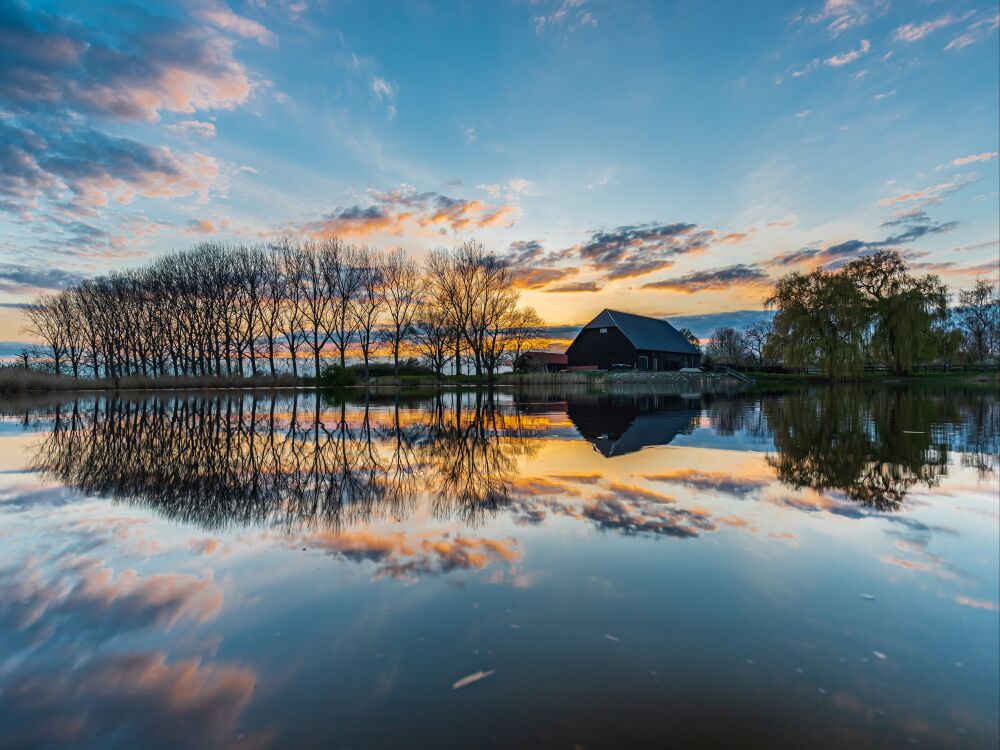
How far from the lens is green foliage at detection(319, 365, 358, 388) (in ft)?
129

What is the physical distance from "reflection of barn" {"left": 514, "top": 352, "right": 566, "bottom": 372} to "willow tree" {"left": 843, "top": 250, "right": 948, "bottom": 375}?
31.2 m

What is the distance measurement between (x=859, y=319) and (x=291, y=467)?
43.6 metres

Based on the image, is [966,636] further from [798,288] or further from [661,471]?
[798,288]

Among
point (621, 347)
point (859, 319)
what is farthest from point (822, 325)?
point (621, 347)

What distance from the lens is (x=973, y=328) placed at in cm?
6353

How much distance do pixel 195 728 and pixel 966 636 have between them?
12.5 feet

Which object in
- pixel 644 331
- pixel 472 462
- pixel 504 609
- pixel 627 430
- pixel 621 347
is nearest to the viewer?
pixel 504 609

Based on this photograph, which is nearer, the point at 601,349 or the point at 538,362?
the point at 601,349

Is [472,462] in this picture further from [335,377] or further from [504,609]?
[335,377]

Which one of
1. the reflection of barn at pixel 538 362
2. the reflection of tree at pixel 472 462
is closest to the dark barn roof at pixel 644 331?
the reflection of barn at pixel 538 362

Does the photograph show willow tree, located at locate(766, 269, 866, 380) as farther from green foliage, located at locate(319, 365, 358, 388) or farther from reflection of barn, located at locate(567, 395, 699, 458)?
green foliage, located at locate(319, 365, 358, 388)

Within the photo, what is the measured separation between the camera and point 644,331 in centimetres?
6375

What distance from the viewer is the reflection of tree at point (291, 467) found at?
5359 mm

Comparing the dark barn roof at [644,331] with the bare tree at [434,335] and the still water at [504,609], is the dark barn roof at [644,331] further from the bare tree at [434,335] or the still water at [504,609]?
the still water at [504,609]
